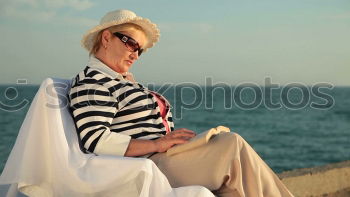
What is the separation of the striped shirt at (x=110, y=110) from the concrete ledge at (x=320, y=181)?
6.50 ft

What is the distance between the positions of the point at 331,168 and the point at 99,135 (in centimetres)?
286

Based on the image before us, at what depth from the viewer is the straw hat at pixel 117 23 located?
2898mm

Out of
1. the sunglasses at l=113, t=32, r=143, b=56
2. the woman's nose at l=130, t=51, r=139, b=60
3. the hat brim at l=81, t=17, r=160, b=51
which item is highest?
the hat brim at l=81, t=17, r=160, b=51

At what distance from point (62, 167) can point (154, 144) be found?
17.7 inches

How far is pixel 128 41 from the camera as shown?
9.64 ft

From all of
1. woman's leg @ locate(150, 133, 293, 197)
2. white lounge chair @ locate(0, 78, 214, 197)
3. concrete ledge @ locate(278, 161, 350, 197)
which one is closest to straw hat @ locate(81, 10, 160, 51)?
white lounge chair @ locate(0, 78, 214, 197)

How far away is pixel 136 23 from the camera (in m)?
3.01

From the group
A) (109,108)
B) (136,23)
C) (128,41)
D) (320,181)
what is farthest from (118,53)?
(320,181)

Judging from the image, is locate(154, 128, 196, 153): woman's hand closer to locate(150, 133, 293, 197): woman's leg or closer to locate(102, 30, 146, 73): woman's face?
locate(150, 133, 293, 197): woman's leg

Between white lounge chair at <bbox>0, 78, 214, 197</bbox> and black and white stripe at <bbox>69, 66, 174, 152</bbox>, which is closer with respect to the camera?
white lounge chair at <bbox>0, 78, 214, 197</bbox>

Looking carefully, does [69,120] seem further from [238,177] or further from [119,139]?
[238,177]

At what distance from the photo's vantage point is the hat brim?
2.92 m

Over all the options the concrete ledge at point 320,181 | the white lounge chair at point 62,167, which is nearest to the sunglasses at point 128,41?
the white lounge chair at point 62,167

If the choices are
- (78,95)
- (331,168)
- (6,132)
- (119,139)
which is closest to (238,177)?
(119,139)
